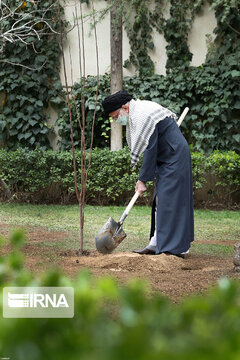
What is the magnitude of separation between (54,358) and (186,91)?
9361 mm

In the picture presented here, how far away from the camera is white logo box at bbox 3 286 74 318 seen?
1.01 meters

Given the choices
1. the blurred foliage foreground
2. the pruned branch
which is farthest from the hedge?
the blurred foliage foreground

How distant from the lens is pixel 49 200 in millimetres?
9148

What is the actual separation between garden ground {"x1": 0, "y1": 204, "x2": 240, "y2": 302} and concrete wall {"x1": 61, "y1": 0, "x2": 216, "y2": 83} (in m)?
3.06

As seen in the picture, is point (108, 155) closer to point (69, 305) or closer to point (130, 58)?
point (130, 58)

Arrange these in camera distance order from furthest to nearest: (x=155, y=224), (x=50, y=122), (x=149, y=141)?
(x=50, y=122) < (x=155, y=224) < (x=149, y=141)

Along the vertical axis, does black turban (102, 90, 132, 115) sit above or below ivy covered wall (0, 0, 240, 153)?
below

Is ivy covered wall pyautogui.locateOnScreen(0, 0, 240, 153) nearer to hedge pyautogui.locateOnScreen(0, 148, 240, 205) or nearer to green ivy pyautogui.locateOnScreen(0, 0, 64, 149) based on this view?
green ivy pyautogui.locateOnScreen(0, 0, 64, 149)

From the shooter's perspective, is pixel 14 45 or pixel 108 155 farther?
pixel 14 45

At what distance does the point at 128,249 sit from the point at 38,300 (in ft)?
14.9

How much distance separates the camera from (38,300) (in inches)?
42.4

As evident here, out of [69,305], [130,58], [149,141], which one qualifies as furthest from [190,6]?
[69,305]

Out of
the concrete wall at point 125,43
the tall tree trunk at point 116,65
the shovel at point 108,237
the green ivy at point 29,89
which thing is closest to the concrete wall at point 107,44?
the concrete wall at point 125,43

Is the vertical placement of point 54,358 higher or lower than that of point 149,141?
lower
